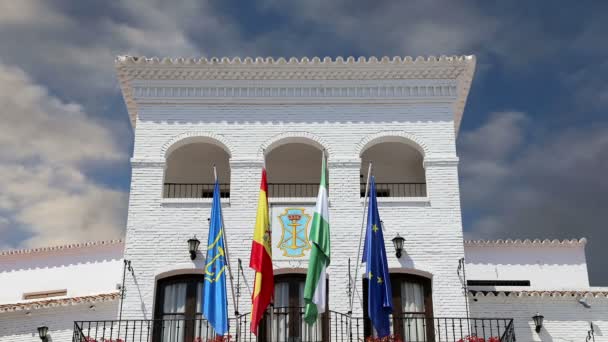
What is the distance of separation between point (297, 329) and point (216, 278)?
83.5 inches

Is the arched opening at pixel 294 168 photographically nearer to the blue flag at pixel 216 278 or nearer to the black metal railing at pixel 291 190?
the black metal railing at pixel 291 190

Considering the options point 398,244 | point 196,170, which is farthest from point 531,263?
point 196,170

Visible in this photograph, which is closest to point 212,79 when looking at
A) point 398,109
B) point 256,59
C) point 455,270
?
point 256,59

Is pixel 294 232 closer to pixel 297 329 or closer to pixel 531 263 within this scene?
pixel 297 329

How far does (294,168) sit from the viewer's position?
2097cm

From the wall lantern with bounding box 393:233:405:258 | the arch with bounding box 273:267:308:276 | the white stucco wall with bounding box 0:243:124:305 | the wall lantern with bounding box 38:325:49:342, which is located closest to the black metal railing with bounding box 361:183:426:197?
the wall lantern with bounding box 393:233:405:258

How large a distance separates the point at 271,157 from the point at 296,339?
5.69m

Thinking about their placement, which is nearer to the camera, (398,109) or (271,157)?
(398,109)

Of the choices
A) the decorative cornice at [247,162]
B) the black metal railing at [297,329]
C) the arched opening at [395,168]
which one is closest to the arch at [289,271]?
the black metal railing at [297,329]

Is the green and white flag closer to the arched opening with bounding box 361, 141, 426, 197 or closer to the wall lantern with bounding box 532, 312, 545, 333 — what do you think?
the arched opening with bounding box 361, 141, 426, 197

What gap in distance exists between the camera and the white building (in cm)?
1673

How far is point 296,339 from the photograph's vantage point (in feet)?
53.8

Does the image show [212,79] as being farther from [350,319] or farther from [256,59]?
[350,319]

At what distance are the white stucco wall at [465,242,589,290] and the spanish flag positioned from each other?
6.44 metres
